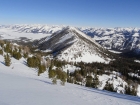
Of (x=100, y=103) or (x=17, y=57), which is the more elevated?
(x=17, y=57)

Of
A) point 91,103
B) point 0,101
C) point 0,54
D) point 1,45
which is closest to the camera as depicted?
point 0,101

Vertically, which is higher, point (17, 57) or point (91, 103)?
point (17, 57)

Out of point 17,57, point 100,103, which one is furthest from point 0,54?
point 100,103

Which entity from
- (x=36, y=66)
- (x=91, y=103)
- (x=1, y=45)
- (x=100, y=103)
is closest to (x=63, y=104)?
(x=91, y=103)

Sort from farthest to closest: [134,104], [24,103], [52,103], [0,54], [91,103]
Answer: [0,54], [134,104], [91,103], [52,103], [24,103]

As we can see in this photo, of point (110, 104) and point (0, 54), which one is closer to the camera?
point (110, 104)

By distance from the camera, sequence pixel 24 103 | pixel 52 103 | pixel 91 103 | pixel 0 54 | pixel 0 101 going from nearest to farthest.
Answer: pixel 0 101 → pixel 24 103 → pixel 52 103 → pixel 91 103 → pixel 0 54

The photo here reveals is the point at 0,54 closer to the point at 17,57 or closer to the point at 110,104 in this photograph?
the point at 17,57

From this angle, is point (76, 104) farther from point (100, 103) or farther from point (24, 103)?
point (24, 103)

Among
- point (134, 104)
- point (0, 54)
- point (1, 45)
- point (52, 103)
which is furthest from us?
point (1, 45)
